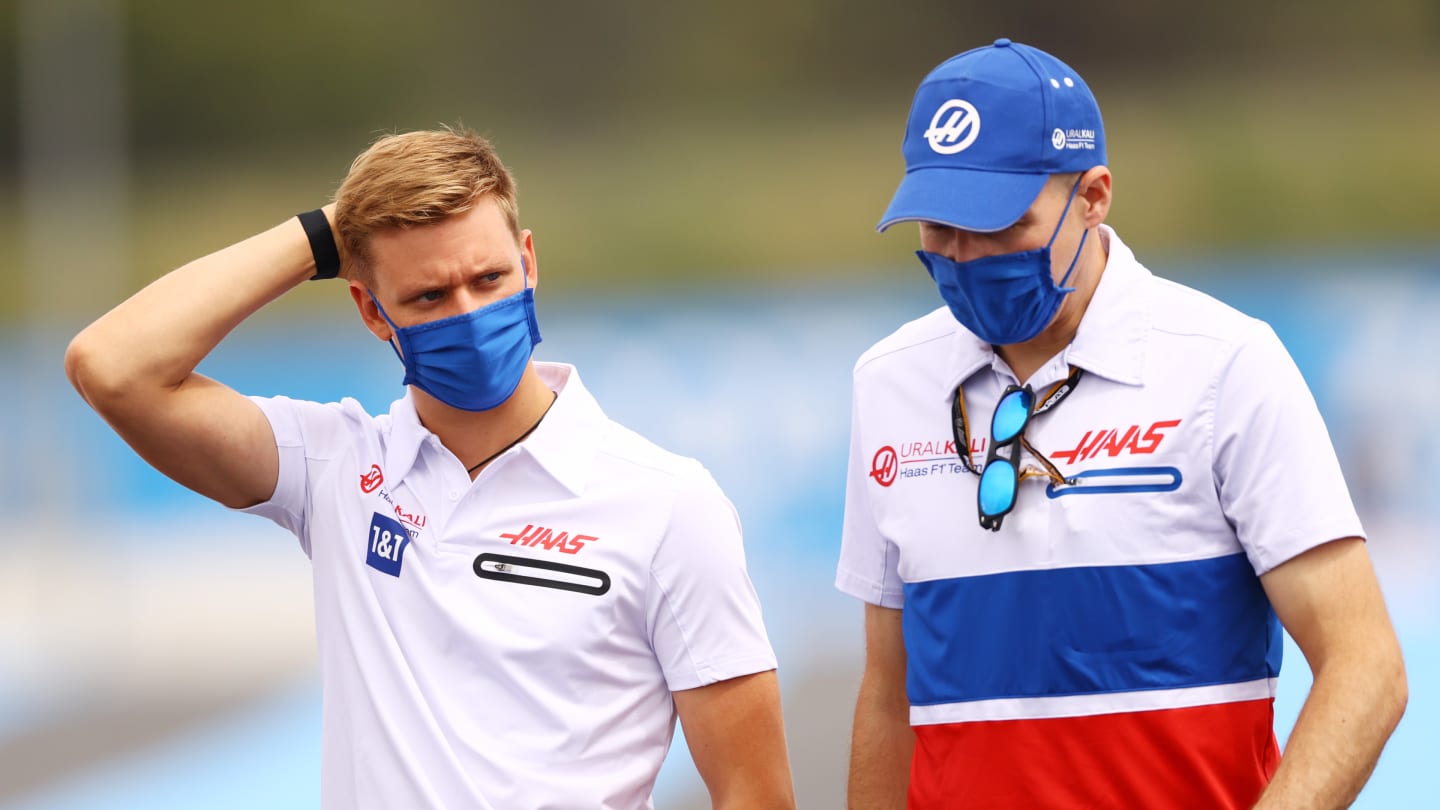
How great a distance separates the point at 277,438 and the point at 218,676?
21.6 ft

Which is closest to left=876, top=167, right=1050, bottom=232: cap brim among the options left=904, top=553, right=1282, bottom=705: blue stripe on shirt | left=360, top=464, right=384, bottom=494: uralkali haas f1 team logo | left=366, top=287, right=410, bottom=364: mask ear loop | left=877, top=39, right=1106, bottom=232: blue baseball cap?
left=877, top=39, right=1106, bottom=232: blue baseball cap

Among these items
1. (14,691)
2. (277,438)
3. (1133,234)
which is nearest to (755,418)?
(1133,234)

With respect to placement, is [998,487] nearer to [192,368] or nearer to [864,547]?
[864,547]

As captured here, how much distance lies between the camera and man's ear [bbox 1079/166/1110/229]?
1960 mm

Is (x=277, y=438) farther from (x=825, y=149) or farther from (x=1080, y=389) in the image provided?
(x=825, y=149)

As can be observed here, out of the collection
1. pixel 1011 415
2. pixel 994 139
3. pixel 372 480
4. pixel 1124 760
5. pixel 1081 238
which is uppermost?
pixel 994 139

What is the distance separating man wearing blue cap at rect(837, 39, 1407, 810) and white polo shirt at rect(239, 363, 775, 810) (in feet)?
0.94

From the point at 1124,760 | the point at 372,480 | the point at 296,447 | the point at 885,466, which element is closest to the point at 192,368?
the point at 296,447

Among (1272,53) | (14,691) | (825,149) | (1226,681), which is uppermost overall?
(1226,681)

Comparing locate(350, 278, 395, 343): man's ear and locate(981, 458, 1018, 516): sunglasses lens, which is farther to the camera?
locate(350, 278, 395, 343): man's ear

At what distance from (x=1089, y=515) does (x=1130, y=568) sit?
0.08 m

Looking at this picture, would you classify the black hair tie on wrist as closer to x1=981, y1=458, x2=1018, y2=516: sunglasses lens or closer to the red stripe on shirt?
x1=981, y1=458, x2=1018, y2=516: sunglasses lens

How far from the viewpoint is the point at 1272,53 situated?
16.0 m

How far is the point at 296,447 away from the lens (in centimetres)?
220
